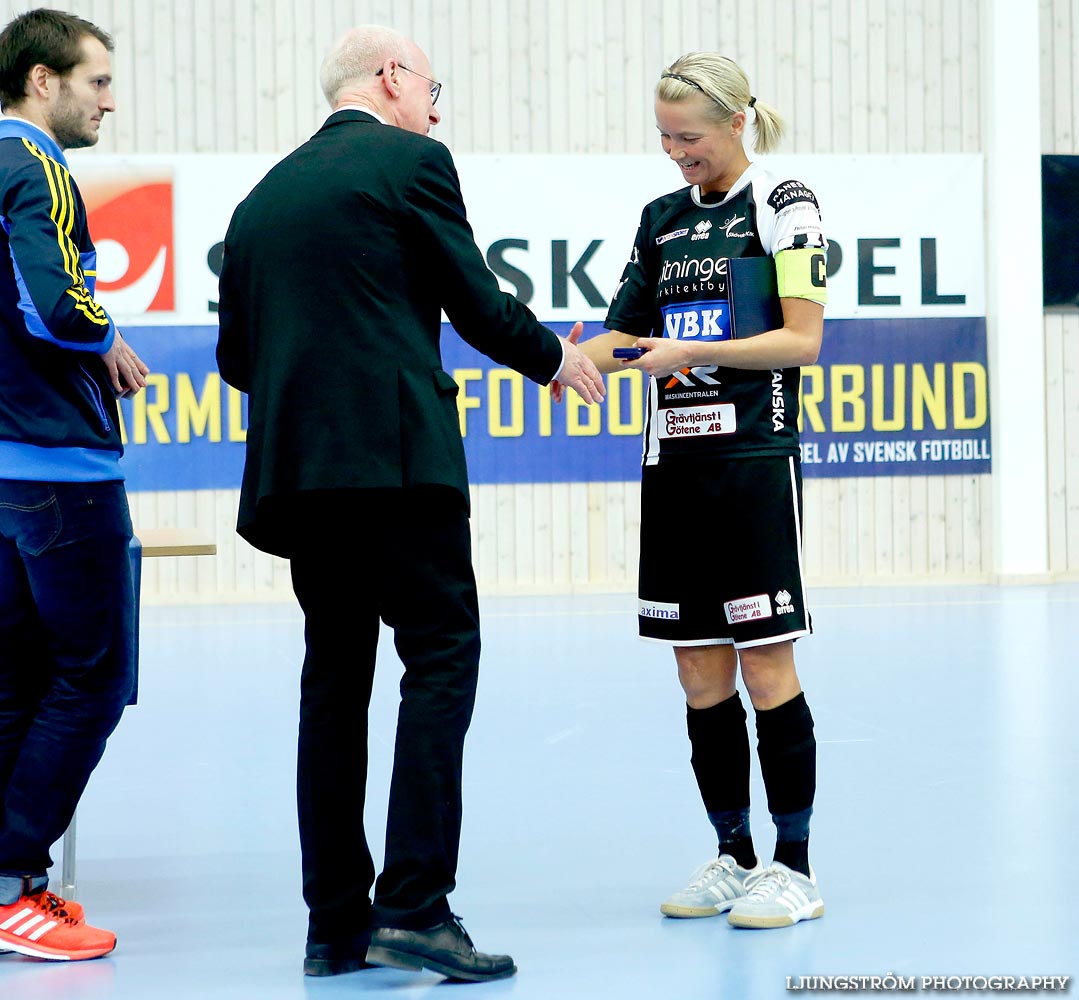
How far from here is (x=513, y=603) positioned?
7.55 meters

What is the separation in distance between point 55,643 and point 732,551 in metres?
1.13

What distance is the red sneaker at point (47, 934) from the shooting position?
2.20m

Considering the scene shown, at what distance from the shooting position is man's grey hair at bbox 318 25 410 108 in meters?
2.12

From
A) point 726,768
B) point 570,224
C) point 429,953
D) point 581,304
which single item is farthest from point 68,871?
point 570,224

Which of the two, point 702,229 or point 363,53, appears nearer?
point 363,53

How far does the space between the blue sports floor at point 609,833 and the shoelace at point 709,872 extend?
8 centimetres

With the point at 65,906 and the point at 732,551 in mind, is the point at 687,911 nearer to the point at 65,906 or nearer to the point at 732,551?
the point at 732,551

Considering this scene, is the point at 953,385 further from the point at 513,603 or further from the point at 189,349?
the point at 189,349

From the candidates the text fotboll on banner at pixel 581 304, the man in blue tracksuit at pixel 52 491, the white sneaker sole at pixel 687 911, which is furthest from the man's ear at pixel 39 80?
the text fotboll on banner at pixel 581 304

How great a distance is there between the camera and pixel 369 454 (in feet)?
6.53

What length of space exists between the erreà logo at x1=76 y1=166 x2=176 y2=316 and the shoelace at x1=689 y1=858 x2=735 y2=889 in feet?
20.4

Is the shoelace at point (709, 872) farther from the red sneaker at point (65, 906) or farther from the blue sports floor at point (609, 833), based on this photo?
the red sneaker at point (65, 906)

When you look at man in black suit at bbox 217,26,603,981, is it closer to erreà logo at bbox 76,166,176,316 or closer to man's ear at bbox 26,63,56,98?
man's ear at bbox 26,63,56,98

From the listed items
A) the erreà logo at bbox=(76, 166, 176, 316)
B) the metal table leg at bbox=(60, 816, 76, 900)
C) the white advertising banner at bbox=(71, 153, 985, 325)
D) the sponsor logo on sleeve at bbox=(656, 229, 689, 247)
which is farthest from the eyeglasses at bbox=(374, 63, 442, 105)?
the erreà logo at bbox=(76, 166, 176, 316)
